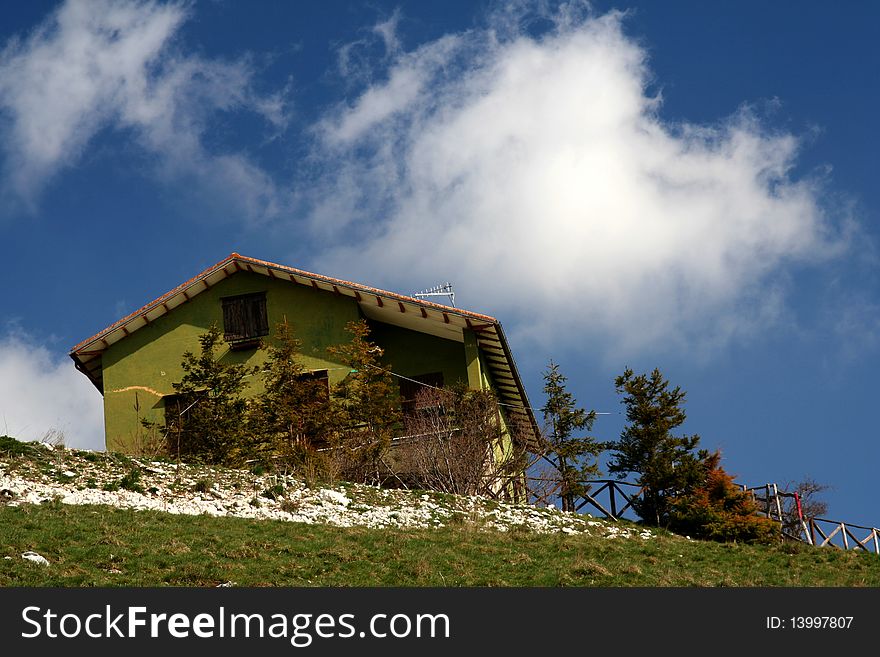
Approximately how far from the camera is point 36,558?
15508 millimetres

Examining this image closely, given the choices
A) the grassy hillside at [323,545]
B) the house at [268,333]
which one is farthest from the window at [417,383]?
the grassy hillside at [323,545]

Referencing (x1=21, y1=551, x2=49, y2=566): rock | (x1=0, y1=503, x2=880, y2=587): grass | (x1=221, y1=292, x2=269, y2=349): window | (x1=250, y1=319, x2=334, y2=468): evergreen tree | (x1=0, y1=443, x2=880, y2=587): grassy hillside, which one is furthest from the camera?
(x1=221, y1=292, x2=269, y2=349): window

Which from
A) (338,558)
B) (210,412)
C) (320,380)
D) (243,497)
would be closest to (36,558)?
(338,558)

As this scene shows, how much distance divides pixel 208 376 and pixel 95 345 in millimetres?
6126

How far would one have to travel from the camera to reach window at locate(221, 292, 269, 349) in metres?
34.6

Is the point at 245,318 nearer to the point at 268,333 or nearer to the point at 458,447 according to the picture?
the point at 268,333

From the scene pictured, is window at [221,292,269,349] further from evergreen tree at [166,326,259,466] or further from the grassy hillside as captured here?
the grassy hillside

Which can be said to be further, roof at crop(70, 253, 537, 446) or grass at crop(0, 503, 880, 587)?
roof at crop(70, 253, 537, 446)

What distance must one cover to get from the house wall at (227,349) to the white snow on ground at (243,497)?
9.38 metres

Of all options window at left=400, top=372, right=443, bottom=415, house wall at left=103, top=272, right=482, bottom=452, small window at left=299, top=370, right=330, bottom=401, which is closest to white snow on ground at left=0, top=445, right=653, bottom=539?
small window at left=299, top=370, right=330, bottom=401

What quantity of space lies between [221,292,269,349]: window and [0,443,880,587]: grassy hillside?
36.1 feet

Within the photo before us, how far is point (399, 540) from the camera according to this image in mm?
19484
